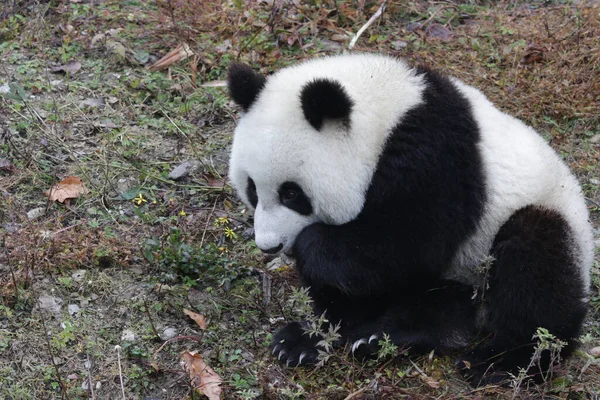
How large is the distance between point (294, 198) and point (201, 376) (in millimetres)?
1089

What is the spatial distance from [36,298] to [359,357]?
6.12 feet

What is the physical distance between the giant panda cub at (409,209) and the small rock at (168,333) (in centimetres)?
59

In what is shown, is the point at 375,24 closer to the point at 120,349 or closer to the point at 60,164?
the point at 60,164

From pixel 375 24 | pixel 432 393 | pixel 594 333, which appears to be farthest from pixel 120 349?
pixel 375 24

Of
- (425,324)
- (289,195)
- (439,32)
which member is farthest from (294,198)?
(439,32)

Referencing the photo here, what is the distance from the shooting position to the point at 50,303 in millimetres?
4730

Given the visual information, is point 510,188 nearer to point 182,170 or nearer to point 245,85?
point 245,85

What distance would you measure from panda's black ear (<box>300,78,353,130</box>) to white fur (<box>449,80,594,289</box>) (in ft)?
2.77

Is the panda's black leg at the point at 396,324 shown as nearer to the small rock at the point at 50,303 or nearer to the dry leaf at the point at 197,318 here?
the dry leaf at the point at 197,318

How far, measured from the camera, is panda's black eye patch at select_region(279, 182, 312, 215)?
4.44 metres

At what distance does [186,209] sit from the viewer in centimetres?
586

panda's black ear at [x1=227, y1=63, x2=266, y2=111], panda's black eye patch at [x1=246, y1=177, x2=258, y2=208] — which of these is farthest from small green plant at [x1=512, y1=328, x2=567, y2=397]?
panda's black ear at [x1=227, y1=63, x2=266, y2=111]

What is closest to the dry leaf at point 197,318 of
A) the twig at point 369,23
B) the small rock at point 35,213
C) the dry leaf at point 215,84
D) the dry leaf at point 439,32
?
the small rock at point 35,213

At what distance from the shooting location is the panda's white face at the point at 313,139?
4336 mm
